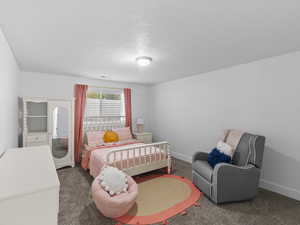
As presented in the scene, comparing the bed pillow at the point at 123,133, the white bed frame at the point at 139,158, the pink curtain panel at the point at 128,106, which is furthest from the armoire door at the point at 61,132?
the pink curtain panel at the point at 128,106

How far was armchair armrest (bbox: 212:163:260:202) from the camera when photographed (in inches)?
86.7

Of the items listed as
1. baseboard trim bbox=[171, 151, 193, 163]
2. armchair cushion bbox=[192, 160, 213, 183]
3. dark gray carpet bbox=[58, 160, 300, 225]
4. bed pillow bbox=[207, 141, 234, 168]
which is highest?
bed pillow bbox=[207, 141, 234, 168]

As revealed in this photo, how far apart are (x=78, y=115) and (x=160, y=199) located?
2.98m

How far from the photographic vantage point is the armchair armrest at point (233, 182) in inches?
86.7

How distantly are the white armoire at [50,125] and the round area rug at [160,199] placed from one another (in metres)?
1.98

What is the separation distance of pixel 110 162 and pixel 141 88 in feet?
10.5

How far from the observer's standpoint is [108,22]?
1.56m

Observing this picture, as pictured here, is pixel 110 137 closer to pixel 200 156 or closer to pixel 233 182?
pixel 200 156

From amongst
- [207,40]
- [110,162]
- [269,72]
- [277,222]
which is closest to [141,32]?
[207,40]

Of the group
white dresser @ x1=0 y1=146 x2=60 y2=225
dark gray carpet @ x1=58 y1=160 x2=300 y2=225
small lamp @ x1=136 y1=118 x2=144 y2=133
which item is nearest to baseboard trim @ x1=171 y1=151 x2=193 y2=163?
small lamp @ x1=136 y1=118 x2=144 y2=133

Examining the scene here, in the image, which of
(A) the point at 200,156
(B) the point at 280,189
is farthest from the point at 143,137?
(B) the point at 280,189

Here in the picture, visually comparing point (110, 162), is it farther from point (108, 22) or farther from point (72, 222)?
point (108, 22)

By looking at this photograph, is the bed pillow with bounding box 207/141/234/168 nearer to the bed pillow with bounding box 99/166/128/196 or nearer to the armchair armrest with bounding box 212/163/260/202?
the armchair armrest with bounding box 212/163/260/202

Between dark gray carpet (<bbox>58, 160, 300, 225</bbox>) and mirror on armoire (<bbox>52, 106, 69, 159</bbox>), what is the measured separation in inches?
46.6
